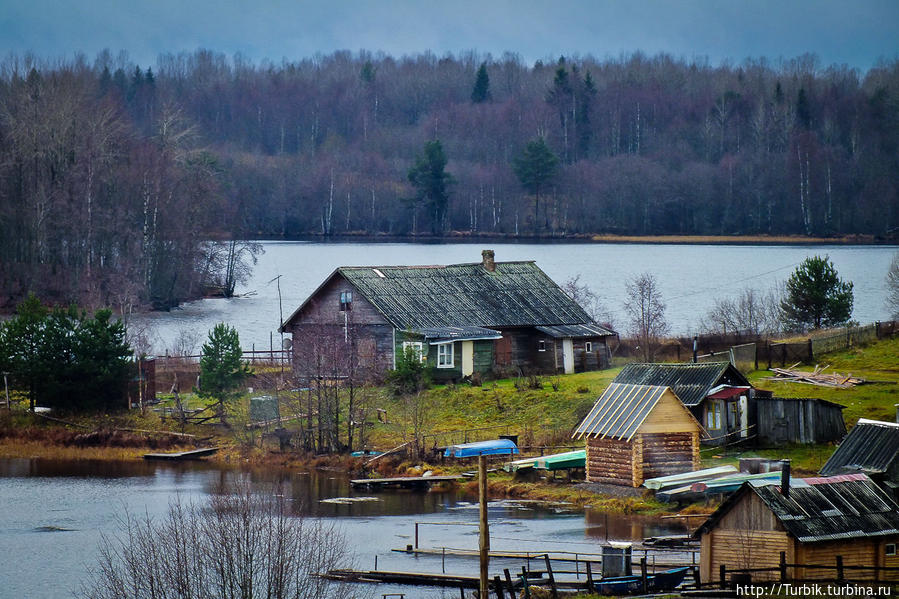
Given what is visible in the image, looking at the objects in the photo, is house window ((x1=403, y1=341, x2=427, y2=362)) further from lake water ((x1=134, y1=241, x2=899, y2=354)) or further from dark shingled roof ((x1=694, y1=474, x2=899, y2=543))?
dark shingled roof ((x1=694, y1=474, x2=899, y2=543))

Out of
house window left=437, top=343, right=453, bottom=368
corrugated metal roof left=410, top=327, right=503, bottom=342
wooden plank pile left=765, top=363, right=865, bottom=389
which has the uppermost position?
corrugated metal roof left=410, top=327, right=503, bottom=342

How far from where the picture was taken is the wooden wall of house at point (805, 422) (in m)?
41.4

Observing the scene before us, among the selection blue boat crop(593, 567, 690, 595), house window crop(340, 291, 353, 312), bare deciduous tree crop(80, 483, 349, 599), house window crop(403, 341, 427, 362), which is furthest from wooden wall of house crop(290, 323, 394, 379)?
blue boat crop(593, 567, 690, 595)

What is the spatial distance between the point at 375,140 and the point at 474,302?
12674cm

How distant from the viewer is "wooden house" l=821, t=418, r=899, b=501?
3040 cm

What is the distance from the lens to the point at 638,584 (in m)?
27.3

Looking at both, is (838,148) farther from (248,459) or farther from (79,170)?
(248,459)

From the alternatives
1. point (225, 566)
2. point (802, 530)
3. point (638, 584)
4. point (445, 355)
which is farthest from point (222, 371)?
point (802, 530)

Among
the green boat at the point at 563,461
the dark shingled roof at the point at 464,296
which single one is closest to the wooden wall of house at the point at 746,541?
the green boat at the point at 563,461

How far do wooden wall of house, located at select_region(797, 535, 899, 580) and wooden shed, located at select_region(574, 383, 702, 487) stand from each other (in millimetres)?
11501

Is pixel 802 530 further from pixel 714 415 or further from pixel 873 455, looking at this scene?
pixel 714 415

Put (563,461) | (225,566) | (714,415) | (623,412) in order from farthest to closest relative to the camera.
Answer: (714,415), (563,461), (623,412), (225,566)

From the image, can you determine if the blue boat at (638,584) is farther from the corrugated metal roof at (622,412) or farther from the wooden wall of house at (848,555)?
the corrugated metal roof at (622,412)

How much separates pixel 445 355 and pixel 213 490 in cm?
1554
